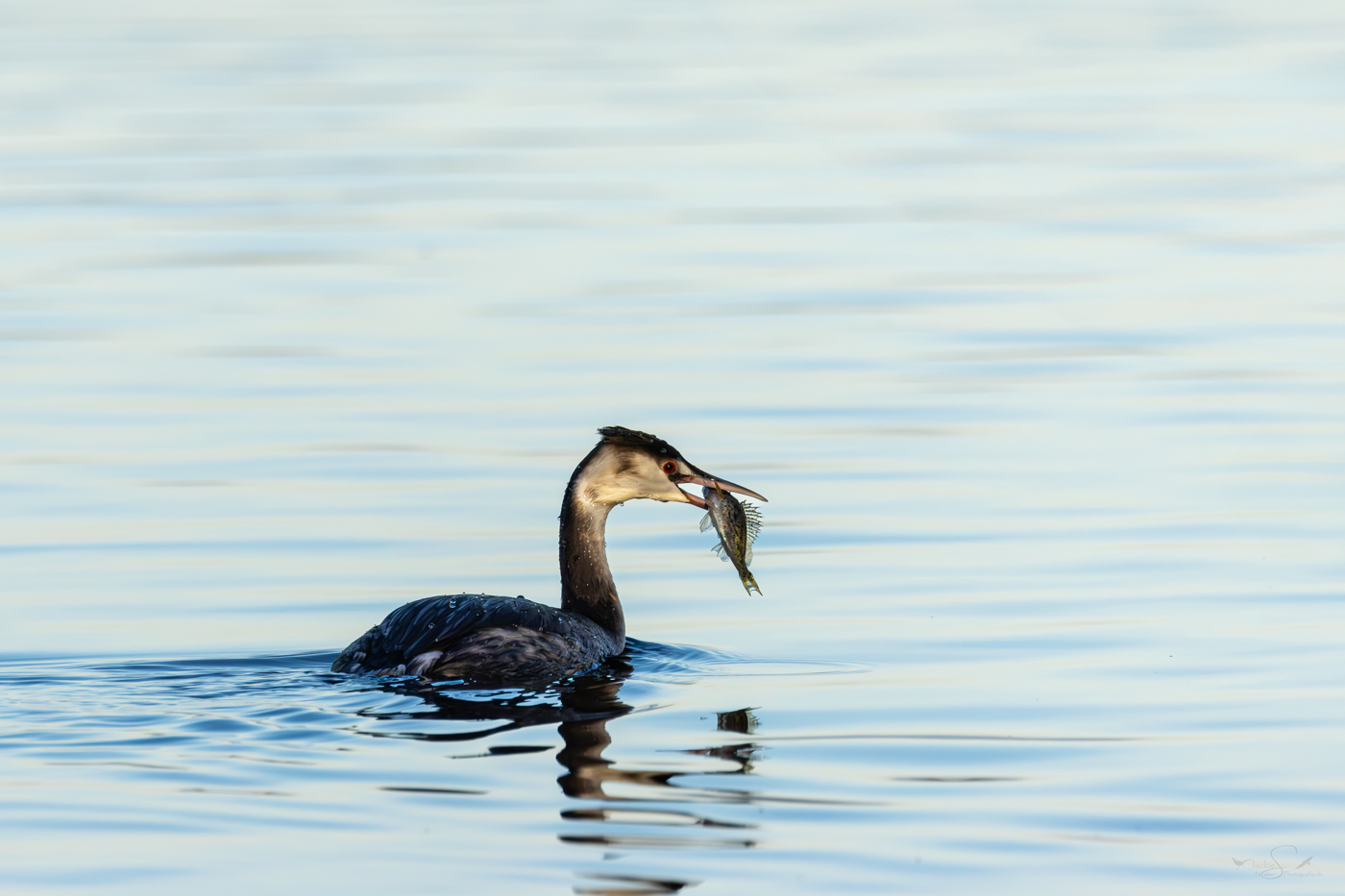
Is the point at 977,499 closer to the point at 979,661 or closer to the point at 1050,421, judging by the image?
the point at 1050,421

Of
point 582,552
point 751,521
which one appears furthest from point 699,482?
point 582,552

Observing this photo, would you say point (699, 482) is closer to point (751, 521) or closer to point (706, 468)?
point (751, 521)

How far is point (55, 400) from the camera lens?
51.1ft

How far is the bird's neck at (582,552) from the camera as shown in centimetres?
1156

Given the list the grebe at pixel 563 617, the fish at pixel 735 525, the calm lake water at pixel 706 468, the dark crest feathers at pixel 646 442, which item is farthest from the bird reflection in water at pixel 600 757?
the dark crest feathers at pixel 646 442

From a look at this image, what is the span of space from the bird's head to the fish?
0.10m

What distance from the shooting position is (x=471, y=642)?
10.1 meters

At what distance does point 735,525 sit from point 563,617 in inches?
45.6

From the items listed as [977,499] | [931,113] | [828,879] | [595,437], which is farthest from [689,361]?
[931,113]

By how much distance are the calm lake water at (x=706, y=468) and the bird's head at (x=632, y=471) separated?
602 mm

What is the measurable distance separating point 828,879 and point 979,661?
3336 mm

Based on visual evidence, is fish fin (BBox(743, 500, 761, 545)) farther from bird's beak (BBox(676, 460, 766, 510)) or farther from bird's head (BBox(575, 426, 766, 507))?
bird's head (BBox(575, 426, 766, 507))

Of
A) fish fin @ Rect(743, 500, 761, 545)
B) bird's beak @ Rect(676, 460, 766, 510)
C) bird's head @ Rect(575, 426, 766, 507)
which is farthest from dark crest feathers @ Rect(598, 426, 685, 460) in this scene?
fish fin @ Rect(743, 500, 761, 545)

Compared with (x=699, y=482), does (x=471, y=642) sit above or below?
below
